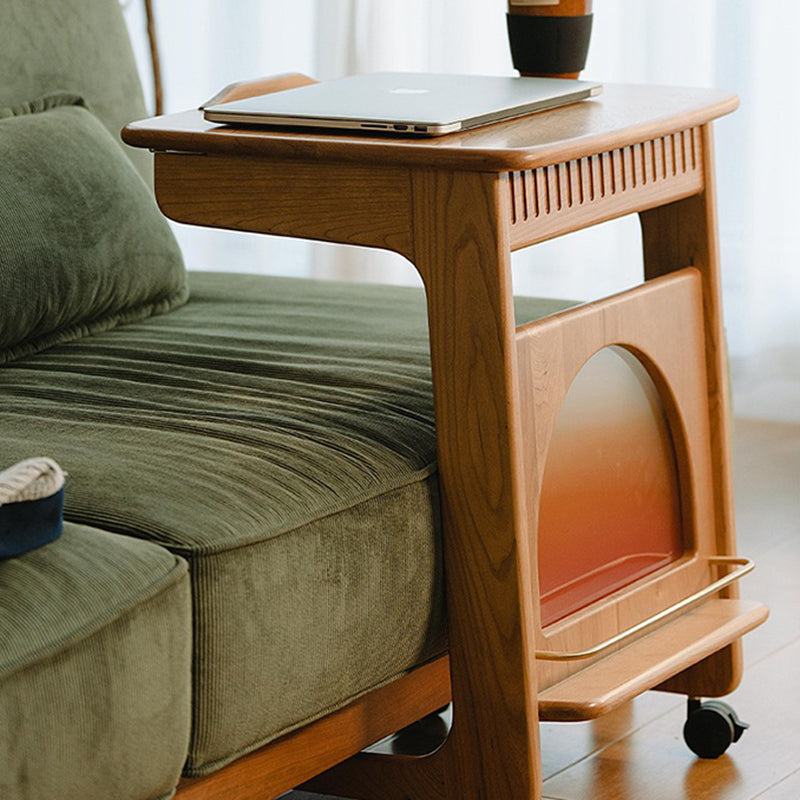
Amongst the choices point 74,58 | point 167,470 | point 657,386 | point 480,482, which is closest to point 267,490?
point 167,470

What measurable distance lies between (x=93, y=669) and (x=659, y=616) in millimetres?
575

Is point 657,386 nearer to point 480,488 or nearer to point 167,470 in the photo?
point 480,488

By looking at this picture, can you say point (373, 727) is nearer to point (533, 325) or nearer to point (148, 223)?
point (533, 325)

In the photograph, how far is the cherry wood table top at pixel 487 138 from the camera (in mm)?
1137

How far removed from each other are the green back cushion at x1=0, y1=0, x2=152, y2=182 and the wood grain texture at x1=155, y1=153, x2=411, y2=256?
0.38m

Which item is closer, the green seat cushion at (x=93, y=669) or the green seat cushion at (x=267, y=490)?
the green seat cushion at (x=93, y=669)

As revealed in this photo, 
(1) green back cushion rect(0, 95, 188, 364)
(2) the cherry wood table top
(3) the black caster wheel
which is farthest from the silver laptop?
(3) the black caster wheel

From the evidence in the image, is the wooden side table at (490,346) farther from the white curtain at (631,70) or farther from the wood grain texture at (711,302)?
the white curtain at (631,70)

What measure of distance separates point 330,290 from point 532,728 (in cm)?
66

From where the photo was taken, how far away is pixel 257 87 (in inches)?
57.7

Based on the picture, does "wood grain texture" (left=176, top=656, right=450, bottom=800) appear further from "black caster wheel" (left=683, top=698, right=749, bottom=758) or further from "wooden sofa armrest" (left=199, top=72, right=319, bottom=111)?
"wooden sofa armrest" (left=199, top=72, right=319, bottom=111)

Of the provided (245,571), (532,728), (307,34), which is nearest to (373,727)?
(532,728)

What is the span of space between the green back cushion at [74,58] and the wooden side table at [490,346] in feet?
1.13

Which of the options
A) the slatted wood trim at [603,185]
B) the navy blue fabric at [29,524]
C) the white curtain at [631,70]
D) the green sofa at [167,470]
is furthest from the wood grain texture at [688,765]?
the white curtain at [631,70]
